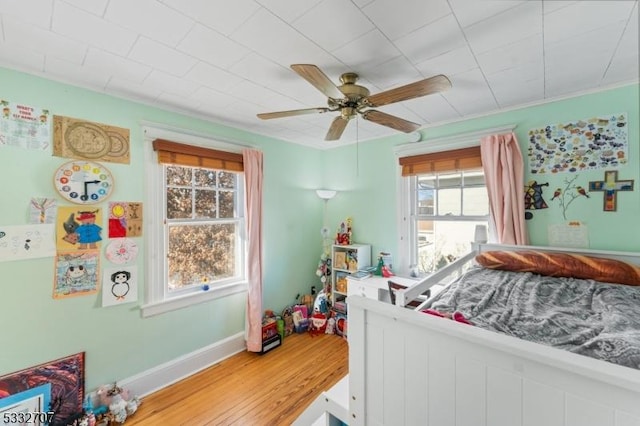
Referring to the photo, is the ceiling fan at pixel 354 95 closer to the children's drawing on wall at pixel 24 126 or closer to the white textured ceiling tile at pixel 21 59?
the white textured ceiling tile at pixel 21 59

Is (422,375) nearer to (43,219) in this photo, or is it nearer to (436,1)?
(436,1)

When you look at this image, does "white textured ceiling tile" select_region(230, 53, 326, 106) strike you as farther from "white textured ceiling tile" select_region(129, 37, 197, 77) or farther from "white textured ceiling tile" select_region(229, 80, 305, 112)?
"white textured ceiling tile" select_region(129, 37, 197, 77)

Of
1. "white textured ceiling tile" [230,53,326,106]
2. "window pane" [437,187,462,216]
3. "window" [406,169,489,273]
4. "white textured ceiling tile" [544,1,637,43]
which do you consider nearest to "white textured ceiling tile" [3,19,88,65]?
"white textured ceiling tile" [230,53,326,106]

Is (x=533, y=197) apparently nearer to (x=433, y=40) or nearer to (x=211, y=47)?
(x=433, y=40)

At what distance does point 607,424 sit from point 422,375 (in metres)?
0.41

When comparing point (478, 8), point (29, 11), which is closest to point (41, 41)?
point (29, 11)

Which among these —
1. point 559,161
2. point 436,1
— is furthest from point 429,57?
point 559,161

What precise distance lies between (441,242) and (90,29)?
9.51 feet

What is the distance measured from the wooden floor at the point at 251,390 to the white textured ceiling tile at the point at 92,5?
7.47ft

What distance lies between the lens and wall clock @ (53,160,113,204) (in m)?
1.65

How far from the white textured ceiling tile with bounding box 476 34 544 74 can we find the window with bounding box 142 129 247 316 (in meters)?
2.01

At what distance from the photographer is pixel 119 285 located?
73.3 inches

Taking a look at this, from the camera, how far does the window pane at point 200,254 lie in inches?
87.2

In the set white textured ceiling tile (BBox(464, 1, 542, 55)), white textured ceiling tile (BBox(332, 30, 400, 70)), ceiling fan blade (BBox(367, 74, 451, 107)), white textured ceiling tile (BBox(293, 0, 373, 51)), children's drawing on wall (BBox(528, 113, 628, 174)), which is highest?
white textured ceiling tile (BBox(293, 0, 373, 51))
